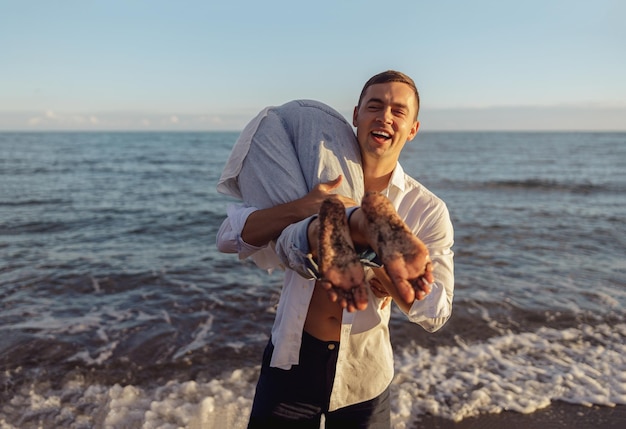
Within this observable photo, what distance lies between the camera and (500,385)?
487 cm

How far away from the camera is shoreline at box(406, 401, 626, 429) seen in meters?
4.18

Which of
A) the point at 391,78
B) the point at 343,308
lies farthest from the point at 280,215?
the point at 391,78

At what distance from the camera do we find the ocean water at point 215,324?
4.61 metres

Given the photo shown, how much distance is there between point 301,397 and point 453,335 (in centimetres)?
417

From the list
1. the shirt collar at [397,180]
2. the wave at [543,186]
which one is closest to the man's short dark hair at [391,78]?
the shirt collar at [397,180]

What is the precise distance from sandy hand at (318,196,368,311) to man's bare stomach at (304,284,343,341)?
0.94 m

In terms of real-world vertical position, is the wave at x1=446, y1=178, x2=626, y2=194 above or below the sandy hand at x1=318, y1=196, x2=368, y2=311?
below

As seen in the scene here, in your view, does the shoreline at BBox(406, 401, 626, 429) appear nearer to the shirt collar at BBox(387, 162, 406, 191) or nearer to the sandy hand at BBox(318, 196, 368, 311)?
the shirt collar at BBox(387, 162, 406, 191)

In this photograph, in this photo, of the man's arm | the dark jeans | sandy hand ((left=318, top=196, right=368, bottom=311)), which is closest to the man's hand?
the man's arm

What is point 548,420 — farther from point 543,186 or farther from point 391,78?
point 543,186

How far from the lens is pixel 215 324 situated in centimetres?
639

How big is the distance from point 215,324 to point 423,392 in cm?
286

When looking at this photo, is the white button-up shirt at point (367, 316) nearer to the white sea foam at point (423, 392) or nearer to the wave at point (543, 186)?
the white sea foam at point (423, 392)

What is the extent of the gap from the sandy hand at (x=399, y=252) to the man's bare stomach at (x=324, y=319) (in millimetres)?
987
